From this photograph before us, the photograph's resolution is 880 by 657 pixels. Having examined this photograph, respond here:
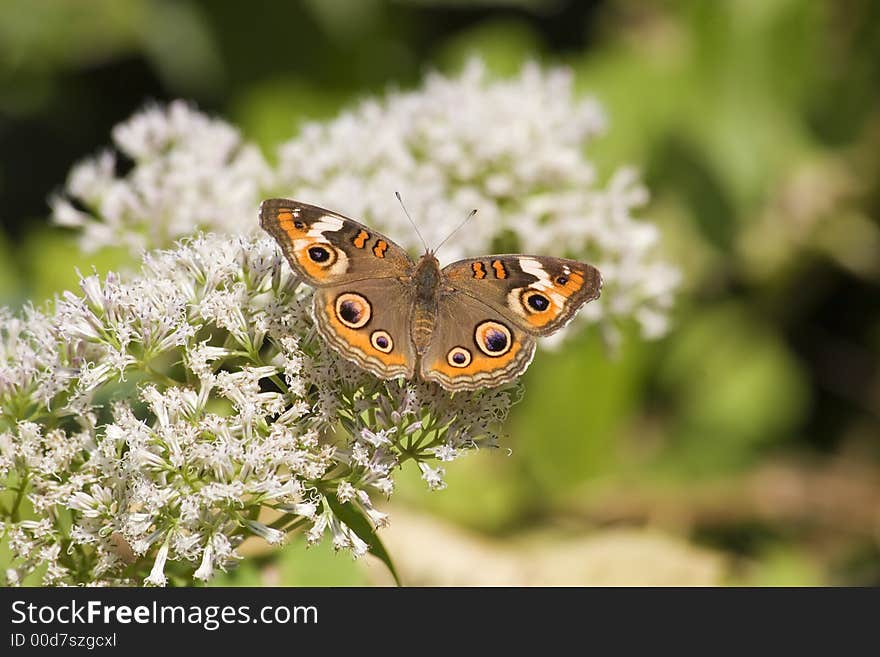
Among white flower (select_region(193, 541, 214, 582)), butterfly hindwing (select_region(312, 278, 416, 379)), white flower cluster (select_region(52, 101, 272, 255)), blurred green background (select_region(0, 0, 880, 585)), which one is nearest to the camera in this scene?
white flower (select_region(193, 541, 214, 582))

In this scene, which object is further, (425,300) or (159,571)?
(425,300)

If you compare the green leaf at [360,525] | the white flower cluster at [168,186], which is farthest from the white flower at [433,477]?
the white flower cluster at [168,186]

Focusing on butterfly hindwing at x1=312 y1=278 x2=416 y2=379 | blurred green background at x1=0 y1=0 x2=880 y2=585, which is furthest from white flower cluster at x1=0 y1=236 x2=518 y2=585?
blurred green background at x1=0 y1=0 x2=880 y2=585

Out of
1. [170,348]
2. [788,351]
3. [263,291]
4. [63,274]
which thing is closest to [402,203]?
[263,291]

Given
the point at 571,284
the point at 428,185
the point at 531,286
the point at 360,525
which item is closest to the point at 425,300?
the point at 531,286

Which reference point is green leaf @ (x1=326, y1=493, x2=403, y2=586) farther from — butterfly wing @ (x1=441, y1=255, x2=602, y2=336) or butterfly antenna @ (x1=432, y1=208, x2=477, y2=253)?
butterfly antenna @ (x1=432, y1=208, x2=477, y2=253)

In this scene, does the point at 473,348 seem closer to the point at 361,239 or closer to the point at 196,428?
the point at 361,239

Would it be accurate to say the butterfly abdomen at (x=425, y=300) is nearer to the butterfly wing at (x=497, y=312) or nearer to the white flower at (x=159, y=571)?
the butterfly wing at (x=497, y=312)
